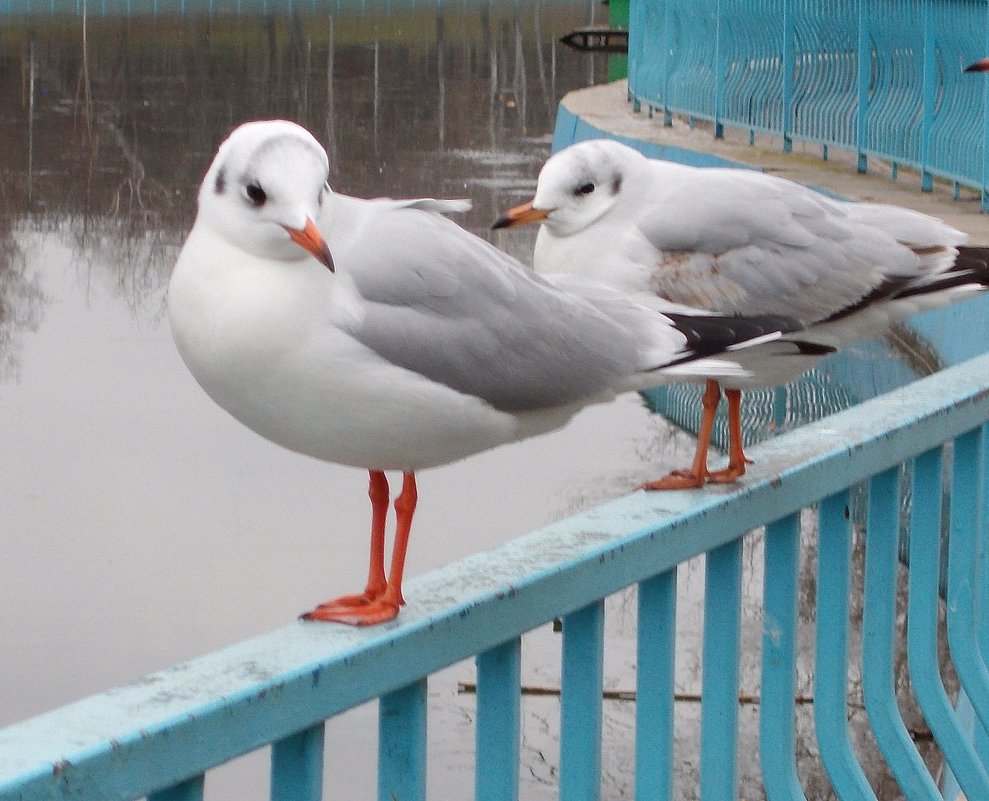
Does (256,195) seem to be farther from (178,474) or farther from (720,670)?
(178,474)

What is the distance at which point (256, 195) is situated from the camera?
2.20m

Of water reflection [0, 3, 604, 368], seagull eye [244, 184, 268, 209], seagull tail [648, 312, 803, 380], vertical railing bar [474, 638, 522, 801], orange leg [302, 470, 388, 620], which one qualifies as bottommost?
water reflection [0, 3, 604, 368]

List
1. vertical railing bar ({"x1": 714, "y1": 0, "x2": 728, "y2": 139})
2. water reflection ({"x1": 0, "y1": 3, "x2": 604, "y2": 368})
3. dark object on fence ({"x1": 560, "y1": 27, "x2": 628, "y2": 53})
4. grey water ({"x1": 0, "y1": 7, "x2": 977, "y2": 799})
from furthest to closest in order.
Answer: dark object on fence ({"x1": 560, "y1": 27, "x2": 628, "y2": 53}) → vertical railing bar ({"x1": 714, "y1": 0, "x2": 728, "y2": 139}) → water reflection ({"x1": 0, "y1": 3, "x2": 604, "y2": 368}) → grey water ({"x1": 0, "y1": 7, "x2": 977, "y2": 799})

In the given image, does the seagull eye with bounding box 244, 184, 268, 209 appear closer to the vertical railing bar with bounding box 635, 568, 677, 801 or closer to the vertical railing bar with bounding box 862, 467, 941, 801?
the vertical railing bar with bounding box 635, 568, 677, 801

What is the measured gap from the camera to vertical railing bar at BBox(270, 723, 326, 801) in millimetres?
1869

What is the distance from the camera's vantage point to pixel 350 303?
2.27 m

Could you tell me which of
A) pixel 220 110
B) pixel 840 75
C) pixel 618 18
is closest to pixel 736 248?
pixel 840 75

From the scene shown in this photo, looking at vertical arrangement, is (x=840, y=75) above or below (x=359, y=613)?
above

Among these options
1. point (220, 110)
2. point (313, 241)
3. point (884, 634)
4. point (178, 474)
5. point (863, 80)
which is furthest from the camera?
point (220, 110)

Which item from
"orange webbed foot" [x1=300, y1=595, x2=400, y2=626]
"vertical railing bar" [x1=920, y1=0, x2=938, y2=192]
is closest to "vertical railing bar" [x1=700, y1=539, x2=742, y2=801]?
"orange webbed foot" [x1=300, y1=595, x2=400, y2=626]

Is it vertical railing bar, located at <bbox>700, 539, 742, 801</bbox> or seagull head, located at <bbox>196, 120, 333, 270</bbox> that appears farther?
vertical railing bar, located at <bbox>700, 539, 742, 801</bbox>

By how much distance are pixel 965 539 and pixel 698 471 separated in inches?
17.7

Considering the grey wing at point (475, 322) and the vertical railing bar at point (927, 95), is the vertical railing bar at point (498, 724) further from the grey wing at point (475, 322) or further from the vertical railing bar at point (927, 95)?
the vertical railing bar at point (927, 95)

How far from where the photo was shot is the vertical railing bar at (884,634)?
2.75m
